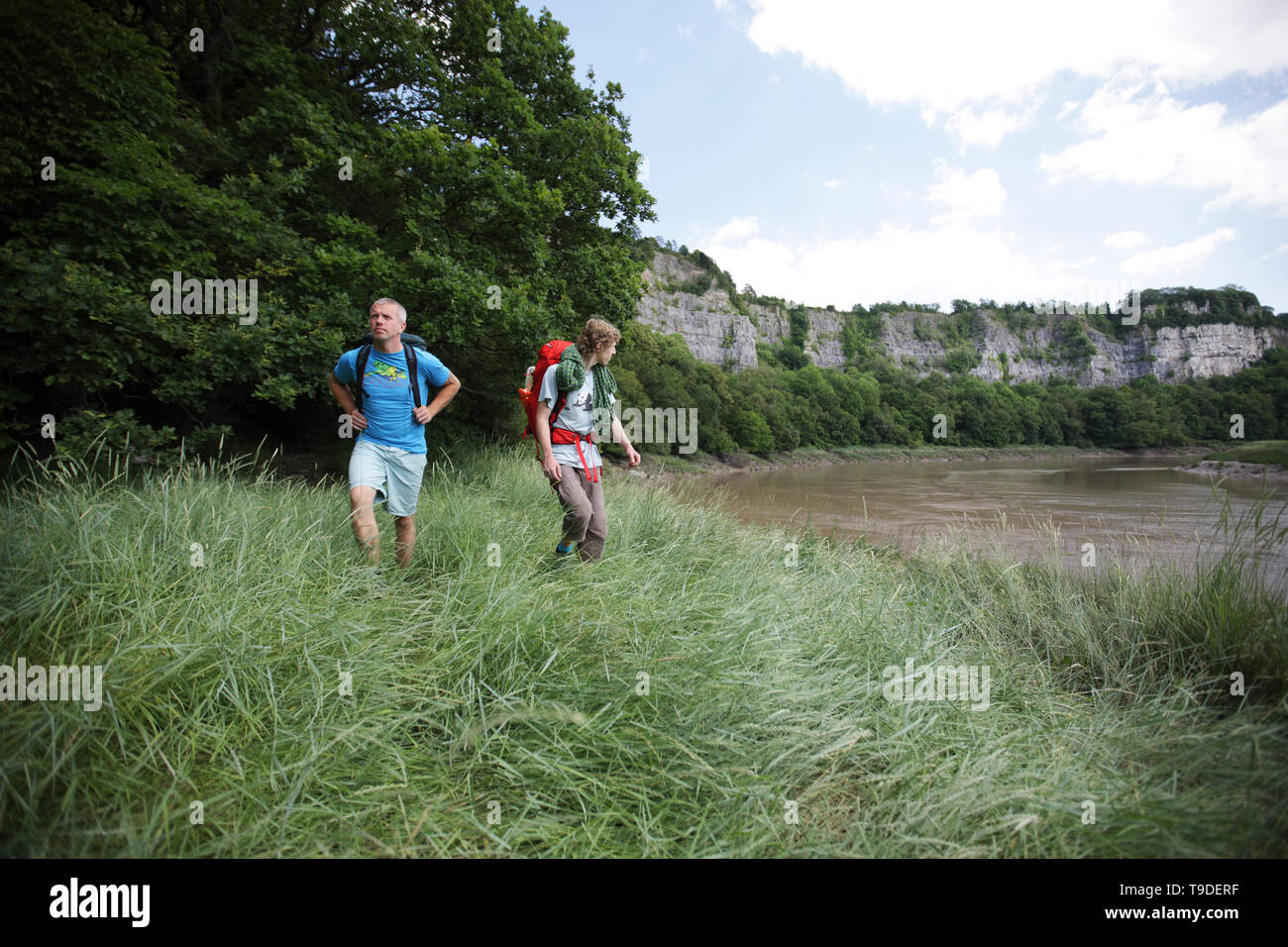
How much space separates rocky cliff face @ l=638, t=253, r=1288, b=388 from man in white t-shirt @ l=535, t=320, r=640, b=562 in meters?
86.5

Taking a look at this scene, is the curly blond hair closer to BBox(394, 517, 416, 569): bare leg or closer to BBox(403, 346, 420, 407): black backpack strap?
BBox(403, 346, 420, 407): black backpack strap

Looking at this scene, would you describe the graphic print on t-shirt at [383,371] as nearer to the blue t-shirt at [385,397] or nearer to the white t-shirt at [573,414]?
the blue t-shirt at [385,397]

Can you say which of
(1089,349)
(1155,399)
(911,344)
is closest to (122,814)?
(1155,399)

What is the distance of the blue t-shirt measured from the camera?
3.65m

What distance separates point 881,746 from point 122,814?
8.68ft

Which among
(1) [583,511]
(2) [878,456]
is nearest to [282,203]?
(1) [583,511]

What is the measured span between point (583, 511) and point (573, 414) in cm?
76

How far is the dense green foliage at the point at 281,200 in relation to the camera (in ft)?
18.1

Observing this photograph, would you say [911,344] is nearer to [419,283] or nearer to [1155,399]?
[1155,399]

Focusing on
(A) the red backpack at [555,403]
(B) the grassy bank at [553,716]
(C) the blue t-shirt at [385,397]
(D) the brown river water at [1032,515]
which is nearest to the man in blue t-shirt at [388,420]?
(C) the blue t-shirt at [385,397]

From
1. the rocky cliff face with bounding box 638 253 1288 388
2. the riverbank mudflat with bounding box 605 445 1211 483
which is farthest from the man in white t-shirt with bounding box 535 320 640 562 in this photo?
the rocky cliff face with bounding box 638 253 1288 388

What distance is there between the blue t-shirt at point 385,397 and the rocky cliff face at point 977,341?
86.9 metres

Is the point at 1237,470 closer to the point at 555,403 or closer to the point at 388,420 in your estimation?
the point at 555,403
